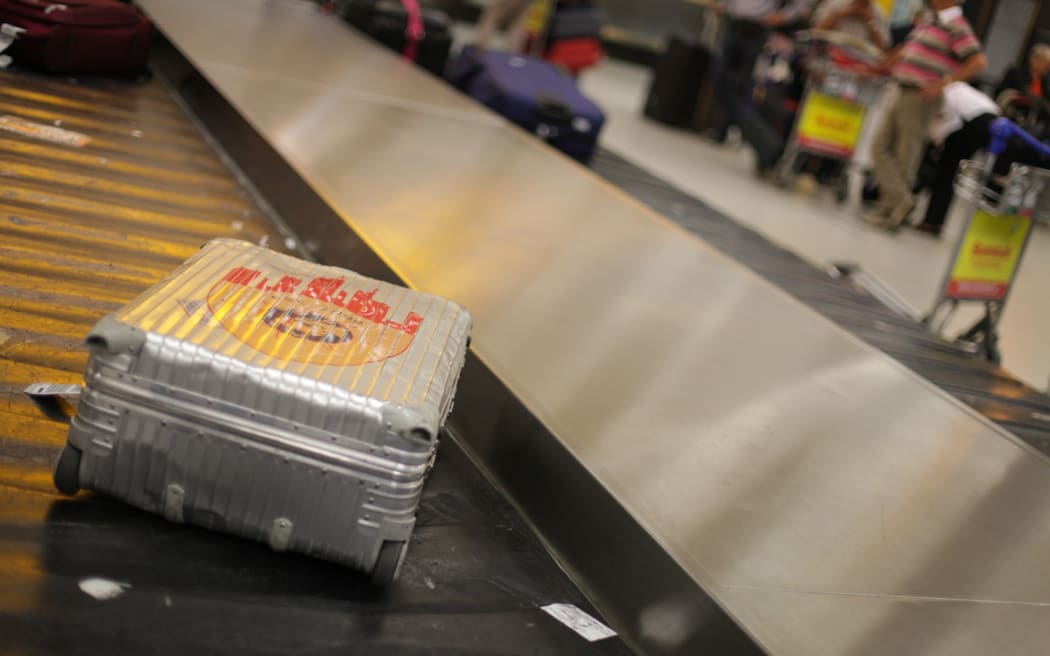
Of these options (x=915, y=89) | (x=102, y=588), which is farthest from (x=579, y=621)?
(x=915, y=89)

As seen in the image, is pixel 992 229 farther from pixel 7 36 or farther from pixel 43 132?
pixel 7 36

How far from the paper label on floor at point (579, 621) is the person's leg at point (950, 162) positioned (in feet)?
13.6

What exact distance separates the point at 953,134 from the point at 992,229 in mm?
2230

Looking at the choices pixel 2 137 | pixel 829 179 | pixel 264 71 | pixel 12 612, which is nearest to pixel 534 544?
pixel 12 612

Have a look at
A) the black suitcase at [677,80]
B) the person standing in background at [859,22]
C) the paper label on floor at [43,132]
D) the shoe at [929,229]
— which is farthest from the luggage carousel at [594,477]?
the black suitcase at [677,80]

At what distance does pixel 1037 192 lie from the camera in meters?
4.72

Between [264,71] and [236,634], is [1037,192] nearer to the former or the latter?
[264,71]

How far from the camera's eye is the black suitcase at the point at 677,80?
1029 centimetres

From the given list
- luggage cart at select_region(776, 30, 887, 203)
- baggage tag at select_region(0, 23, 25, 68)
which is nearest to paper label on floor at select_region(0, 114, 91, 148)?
baggage tag at select_region(0, 23, 25, 68)

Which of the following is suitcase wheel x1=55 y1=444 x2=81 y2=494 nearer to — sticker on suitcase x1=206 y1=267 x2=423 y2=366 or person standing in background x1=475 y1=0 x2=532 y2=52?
sticker on suitcase x1=206 y1=267 x2=423 y2=366

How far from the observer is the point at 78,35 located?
408 cm

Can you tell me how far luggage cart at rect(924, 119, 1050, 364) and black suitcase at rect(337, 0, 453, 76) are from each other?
3.79 meters

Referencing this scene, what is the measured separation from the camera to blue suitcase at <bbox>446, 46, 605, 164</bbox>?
603 cm

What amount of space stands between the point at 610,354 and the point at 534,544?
2.20 ft
